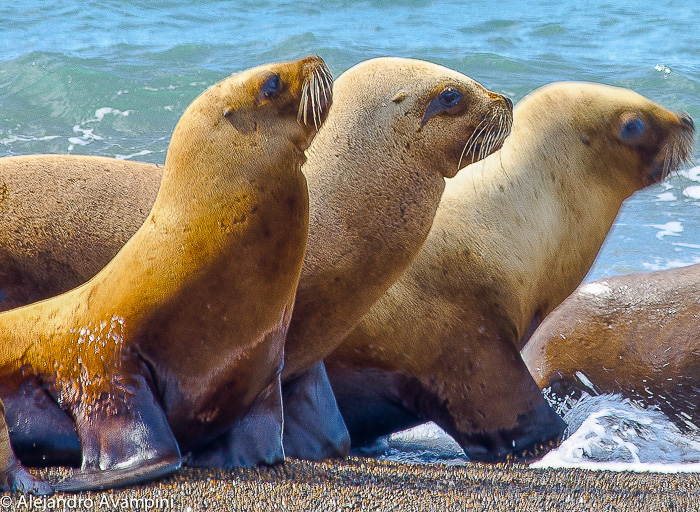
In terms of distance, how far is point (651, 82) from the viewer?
16844mm

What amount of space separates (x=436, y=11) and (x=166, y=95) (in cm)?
937

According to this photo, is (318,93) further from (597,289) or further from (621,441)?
(597,289)

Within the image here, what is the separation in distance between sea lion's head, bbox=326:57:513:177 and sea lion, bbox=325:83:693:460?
31.4 inches

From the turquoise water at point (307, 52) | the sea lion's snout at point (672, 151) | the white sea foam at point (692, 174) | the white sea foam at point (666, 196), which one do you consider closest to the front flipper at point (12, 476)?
the sea lion's snout at point (672, 151)

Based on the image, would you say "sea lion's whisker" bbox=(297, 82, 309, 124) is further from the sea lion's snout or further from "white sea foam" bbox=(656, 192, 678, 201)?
"white sea foam" bbox=(656, 192, 678, 201)

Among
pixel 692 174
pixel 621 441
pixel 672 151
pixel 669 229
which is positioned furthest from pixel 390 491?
pixel 692 174

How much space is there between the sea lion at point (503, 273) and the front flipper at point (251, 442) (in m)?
1.15

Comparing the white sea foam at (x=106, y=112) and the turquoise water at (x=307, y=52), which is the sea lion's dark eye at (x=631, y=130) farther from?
the white sea foam at (x=106, y=112)

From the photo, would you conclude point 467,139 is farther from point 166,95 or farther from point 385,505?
point 166,95

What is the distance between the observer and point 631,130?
6.52 m

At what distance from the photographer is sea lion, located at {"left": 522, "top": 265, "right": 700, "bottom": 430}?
656 cm

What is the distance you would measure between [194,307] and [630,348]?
11.5 feet

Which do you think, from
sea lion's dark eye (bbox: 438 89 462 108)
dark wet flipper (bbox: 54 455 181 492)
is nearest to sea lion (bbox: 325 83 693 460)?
sea lion's dark eye (bbox: 438 89 462 108)

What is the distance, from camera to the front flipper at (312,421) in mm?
4922
